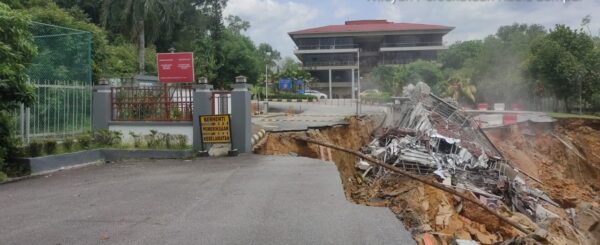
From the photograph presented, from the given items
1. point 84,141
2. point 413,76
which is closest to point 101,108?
point 84,141

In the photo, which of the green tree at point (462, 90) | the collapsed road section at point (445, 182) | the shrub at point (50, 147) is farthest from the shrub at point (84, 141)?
the green tree at point (462, 90)

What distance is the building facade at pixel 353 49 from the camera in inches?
3221

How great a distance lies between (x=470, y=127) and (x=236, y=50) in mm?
30464

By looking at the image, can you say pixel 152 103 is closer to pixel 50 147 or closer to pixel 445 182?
pixel 50 147

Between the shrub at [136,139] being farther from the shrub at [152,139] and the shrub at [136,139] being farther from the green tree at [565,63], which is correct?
the green tree at [565,63]

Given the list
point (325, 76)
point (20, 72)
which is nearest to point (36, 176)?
point (20, 72)

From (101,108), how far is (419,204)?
30.1 feet

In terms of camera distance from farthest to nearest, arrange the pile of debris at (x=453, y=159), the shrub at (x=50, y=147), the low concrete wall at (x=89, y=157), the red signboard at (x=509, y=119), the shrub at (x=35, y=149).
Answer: the red signboard at (x=509, y=119) → the pile of debris at (x=453, y=159) → the shrub at (x=50, y=147) → the shrub at (x=35, y=149) → the low concrete wall at (x=89, y=157)

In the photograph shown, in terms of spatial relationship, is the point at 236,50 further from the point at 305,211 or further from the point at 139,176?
the point at 305,211

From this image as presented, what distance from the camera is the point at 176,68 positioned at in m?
15.1

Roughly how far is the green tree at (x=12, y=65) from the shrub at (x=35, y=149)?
17.0 inches

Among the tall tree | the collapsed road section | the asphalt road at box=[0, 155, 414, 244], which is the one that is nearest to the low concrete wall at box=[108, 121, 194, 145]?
the collapsed road section

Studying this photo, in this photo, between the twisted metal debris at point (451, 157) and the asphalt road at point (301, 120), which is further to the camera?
the asphalt road at point (301, 120)

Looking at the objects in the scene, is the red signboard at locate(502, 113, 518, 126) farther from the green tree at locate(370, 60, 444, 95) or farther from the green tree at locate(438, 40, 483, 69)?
the green tree at locate(438, 40, 483, 69)
